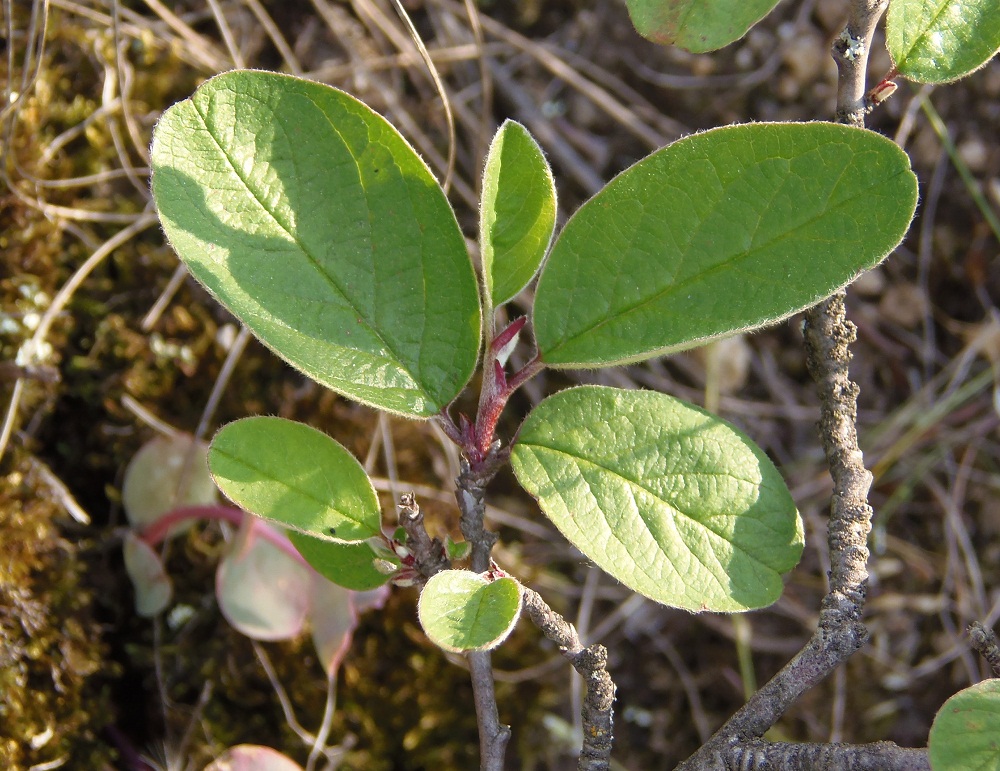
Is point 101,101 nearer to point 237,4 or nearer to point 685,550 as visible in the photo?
point 237,4

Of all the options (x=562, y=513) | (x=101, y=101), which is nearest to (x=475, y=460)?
(x=562, y=513)

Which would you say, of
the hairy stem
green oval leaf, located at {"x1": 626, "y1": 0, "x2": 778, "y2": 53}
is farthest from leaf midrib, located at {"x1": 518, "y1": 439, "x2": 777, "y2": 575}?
green oval leaf, located at {"x1": 626, "y1": 0, "x2": 778, "y2": 53}

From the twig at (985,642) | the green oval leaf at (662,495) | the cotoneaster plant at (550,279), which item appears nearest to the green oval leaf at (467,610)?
the cotoneaster plant at (550,279)

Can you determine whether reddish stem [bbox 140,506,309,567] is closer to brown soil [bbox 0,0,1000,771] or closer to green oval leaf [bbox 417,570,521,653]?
brown soil [bbox 0,0,1000,771]

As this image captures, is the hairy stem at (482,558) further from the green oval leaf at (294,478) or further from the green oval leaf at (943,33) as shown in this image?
the green oval leaf at (943,33)

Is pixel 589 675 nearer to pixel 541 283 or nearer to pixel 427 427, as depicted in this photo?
pixel 541 283

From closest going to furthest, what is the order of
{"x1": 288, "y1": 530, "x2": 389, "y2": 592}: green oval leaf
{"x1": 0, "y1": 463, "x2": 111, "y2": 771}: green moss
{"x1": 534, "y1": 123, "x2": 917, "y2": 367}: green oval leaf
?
{"x1": 534, "y1": 123, "x2": 917, "y2": 367}: green oval leaf, {"x1": 288, "y1": 530, "x2": 389, "y2": 592}: green oval leaf, {"x1": 0, "y1": 463, "x2": 111, "y2": 771}: green moss
